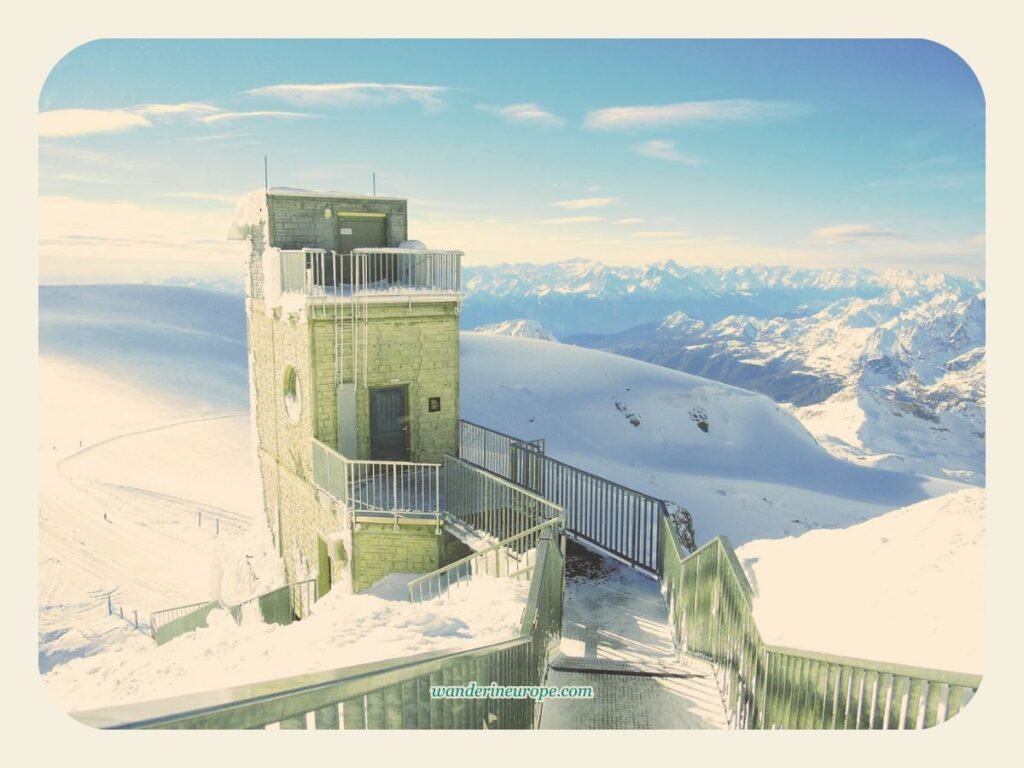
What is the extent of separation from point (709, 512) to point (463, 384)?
13.0 m

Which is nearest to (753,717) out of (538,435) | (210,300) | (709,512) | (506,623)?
(506,623)

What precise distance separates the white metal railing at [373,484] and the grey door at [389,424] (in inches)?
13.7

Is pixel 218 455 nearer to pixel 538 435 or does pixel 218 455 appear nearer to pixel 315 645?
pixel 538 435

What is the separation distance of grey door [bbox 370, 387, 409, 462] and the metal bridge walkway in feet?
15.8

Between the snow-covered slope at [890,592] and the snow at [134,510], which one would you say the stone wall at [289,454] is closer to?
the snow at [134,510]

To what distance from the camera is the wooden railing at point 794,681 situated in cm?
506

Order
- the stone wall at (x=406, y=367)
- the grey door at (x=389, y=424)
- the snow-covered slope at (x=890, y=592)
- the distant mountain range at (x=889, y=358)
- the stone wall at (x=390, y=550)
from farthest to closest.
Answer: the grey door at (x=389, y=424), the stone wall at (x=406, y=367), the stone wall at (x=390, y=550), the distant mountain range at (x=889, y=358), the snow-covered slope at (x=890, y=592)

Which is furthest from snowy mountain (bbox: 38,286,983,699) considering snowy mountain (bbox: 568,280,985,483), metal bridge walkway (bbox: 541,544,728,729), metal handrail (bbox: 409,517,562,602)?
metal handrail (bbox: 409,517,562,602)

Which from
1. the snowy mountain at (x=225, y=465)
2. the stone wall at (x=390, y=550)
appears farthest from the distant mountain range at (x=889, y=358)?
the stone wall at (x=390, y=550)

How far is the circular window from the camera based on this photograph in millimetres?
13992

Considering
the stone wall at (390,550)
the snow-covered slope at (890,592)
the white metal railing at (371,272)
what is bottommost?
the stone wall at (390,550)

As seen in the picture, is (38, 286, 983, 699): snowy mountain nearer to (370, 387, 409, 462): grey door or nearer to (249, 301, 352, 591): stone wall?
(249, 301, 352, 591): stone wall

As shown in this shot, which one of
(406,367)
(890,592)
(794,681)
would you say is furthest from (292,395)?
(890,592)

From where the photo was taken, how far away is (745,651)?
6.35 m
